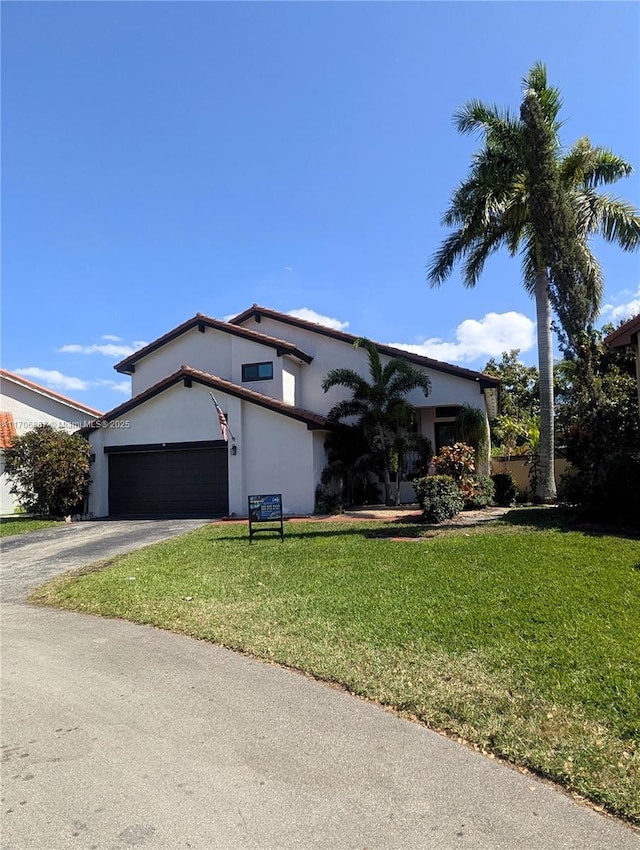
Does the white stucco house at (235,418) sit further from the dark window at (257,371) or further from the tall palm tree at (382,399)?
the tall palm tree at (382,399)

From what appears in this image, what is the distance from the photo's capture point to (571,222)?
Result: 12.8 meters

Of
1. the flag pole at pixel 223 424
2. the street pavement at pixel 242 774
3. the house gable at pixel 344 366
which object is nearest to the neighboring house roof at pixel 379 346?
the house gable at pixel 344 366

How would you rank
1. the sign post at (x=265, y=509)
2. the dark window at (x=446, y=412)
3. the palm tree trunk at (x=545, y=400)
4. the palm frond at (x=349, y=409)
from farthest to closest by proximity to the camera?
the dark window at (x=446, y=412)
the palm frond at (x=349, y=409)
the palm tree trunk at (x=545, y=400)
the sign post at (x=265, y=509)

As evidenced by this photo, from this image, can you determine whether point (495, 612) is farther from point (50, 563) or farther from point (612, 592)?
point (50, 563)

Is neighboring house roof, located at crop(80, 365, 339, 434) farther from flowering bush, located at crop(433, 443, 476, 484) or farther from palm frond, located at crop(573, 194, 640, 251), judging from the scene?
palm frond, located at crop(573, 194, 640, 251)

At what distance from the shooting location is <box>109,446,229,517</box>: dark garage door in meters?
18.7

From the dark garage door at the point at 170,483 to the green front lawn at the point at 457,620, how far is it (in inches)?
286

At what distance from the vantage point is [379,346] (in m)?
20.2

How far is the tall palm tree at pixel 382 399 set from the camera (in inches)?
690

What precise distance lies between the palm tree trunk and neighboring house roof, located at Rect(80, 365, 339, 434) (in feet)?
20.7

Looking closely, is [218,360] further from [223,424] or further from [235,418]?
[223,424]

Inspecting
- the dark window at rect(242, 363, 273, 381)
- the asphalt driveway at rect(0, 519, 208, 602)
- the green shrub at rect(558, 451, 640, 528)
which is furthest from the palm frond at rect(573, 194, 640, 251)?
the asphalt driveway at rect(0, 519, 208, 602)

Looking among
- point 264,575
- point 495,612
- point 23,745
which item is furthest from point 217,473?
point 23,745

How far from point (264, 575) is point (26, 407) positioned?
23.3m
